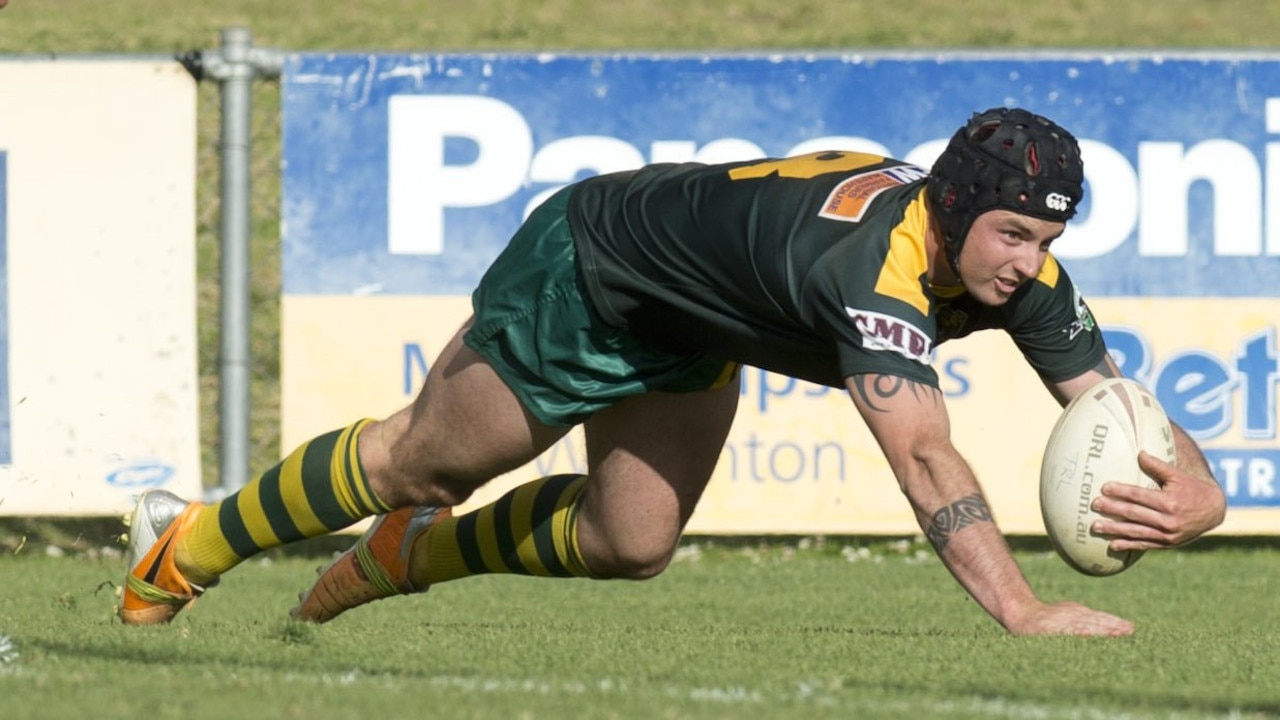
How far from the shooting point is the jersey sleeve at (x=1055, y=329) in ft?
17.3

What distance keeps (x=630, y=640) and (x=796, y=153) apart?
3150 mm

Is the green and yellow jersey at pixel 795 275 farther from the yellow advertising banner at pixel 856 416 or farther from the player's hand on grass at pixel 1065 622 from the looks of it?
the yellow advertising banner at pixel 856 416

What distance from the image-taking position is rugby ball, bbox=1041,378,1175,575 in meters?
4.98

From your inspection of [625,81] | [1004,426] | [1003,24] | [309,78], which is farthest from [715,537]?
[1003,24]

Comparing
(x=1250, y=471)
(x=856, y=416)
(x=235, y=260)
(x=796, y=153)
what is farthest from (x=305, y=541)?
(x=1250, y=471)

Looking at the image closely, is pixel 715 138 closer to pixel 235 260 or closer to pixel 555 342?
pixel 235 260

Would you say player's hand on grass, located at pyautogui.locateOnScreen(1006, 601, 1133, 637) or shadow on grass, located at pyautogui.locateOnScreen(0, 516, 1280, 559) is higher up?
player's hand on grass, located at pyautogui.locateOnScreen(1006, 601, 1133, 637)

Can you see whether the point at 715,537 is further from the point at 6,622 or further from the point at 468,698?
the point at 468,698

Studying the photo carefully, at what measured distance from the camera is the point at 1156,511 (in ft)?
16.0

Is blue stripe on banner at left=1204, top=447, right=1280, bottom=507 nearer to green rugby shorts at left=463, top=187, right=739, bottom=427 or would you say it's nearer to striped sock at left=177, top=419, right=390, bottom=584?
green rugby shorts at left=463, top=187, right=739, bottom=427

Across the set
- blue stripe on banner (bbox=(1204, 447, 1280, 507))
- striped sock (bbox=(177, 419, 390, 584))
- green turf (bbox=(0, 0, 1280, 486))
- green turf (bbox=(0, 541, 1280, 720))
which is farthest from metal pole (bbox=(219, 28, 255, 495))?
green turf (bbox=(0, 0, 1280, 486))

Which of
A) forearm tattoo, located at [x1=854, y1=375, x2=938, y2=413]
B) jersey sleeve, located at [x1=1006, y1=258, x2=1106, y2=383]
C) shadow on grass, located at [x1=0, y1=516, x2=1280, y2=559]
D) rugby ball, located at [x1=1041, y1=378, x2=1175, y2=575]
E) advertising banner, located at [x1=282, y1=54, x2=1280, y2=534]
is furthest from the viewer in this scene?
shadow on grass, located at [x1=0, y1=516, x2=1280, y2=559]

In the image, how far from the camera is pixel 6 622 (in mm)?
5961

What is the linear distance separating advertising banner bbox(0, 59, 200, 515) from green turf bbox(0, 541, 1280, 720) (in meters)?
0.50
